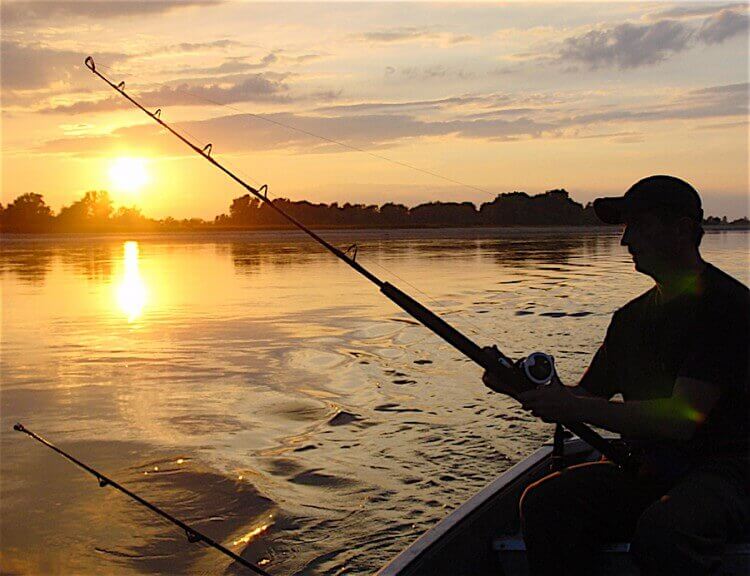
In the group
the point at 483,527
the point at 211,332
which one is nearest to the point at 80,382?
the point at 211,332

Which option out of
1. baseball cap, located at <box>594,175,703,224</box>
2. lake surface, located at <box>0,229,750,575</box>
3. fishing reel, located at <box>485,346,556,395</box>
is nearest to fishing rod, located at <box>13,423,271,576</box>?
lake surface, located at <box>0,229,750,575</box>

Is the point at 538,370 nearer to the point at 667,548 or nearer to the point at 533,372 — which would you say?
the point at 533,372

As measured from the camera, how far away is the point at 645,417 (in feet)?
9.52

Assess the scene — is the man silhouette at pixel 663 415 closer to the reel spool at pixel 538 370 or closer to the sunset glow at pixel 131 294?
the reel spool at pixel 538 370

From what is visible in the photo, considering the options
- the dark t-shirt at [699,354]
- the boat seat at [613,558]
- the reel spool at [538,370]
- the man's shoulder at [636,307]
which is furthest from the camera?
the man's shoulder at [636,307]

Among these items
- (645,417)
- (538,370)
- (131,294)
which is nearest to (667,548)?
(645,417)

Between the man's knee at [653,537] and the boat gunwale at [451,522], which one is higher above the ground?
the man's knee at [653,537]

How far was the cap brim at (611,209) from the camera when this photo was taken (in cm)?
324

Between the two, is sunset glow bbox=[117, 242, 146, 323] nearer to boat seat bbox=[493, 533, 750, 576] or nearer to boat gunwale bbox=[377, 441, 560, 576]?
boat gunwale bbox=[377, 441, 560, 576]

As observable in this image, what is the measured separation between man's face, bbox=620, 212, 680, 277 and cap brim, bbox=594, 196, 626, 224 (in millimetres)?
67

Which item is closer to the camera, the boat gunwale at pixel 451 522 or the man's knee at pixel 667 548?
the man's knee at pixel 667 548

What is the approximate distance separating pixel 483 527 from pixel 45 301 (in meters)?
14.8

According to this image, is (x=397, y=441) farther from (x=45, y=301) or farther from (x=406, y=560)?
(x=45, y=301)

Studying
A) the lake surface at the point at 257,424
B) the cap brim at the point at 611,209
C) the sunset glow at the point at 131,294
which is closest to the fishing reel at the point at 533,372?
the cap brim at the point at 611,209
